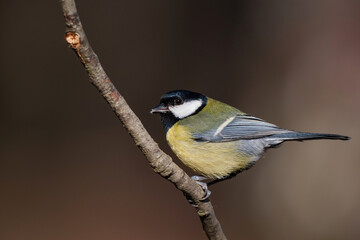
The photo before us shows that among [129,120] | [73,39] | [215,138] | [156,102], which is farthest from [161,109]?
[156,102]

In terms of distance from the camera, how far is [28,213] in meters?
2.70

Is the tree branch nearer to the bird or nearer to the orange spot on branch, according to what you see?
the orange spot on branch

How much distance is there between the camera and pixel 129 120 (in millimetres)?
1049

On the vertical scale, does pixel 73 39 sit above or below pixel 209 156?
above

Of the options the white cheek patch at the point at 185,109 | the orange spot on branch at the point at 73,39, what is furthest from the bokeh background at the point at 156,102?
the orange spot on branch at the point at 73,39

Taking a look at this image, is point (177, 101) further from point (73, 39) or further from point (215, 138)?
point (73, 39)

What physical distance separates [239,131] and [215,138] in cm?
10

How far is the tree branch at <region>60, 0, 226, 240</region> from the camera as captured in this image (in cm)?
88

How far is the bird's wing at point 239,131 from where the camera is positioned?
1623mm

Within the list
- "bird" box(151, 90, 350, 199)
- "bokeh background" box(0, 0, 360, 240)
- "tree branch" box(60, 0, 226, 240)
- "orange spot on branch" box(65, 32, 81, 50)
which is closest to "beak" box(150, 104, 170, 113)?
"bird" box(151, 90, 350, 199)

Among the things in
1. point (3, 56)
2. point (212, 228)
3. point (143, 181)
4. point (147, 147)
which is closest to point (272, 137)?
point (212, 228)

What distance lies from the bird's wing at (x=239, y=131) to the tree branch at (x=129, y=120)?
381 millimetres

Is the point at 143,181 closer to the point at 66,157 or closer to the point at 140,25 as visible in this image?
the point at 66,157

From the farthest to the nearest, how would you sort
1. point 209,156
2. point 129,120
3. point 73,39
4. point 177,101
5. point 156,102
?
point 156,102 → point 177,101 → point 209,156 → point 129,120 → point 73,39
